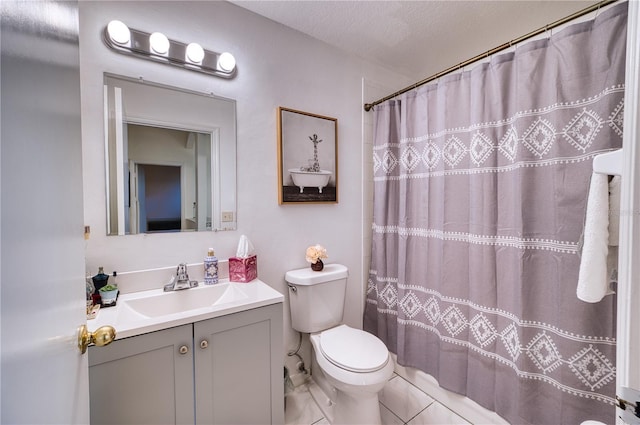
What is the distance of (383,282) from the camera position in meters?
1.87

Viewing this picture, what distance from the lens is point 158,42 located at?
48.7 inches

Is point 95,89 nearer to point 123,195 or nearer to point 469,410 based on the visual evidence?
point 123,195

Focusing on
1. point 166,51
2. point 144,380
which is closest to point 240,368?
point 144,380

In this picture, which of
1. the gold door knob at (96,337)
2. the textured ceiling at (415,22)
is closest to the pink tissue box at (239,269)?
the gold door knob at (96,337)

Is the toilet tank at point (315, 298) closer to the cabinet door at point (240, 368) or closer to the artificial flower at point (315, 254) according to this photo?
the artificial flower at point (315, 254)

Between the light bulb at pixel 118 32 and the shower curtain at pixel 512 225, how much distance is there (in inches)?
61.9

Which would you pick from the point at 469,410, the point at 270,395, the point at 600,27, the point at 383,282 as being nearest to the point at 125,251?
the point at 270,395

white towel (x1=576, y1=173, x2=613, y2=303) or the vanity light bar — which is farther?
the vanity light bar

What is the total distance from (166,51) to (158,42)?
4 cm

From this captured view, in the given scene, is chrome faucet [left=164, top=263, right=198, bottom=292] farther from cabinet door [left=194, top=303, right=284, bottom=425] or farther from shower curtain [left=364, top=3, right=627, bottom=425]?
shower curtain [left=364, top=3, right=627, bottom=425]

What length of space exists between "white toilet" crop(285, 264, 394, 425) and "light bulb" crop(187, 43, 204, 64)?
130 centimetres

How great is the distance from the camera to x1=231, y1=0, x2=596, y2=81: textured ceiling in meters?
1.43

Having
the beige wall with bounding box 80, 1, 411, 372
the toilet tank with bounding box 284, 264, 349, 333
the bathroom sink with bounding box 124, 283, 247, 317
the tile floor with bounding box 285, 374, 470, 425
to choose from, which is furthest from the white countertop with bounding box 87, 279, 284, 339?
the tile floor with bounding box 285, 374, 470, 425

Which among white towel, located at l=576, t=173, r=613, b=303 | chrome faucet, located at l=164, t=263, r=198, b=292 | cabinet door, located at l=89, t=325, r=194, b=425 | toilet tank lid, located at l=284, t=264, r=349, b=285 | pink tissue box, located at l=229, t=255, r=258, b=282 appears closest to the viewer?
white towel, located at l=576, t=173, r=613, b=303
